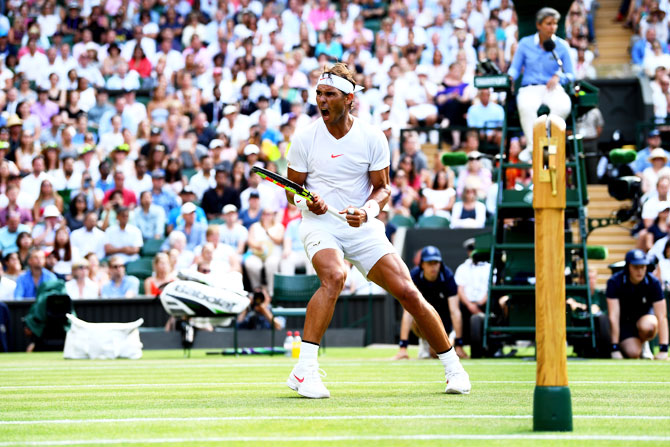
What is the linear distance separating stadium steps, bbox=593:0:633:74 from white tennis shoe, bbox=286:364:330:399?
19278 millimetres

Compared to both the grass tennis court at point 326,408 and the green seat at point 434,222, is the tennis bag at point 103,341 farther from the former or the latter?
the green seat at point 434,222

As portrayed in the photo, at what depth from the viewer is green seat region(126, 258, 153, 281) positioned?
21109 mm

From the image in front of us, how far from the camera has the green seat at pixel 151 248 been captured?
21688 millimetres

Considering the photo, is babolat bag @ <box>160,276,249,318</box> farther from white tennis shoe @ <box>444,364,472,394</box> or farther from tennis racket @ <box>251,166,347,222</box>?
white tennis shoe @ <box>444,364,472,394</box>

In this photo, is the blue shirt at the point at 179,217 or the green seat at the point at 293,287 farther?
the blue shirt at the point at 179,217

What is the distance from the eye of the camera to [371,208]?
8.42m

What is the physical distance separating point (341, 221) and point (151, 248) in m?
13.6

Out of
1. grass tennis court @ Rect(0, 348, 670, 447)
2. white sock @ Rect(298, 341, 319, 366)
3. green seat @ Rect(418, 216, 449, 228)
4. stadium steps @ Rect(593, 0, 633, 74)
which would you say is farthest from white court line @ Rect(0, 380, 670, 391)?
stadium steps @ Rect(593, 0, 633, 74)

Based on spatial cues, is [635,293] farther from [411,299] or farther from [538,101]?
[411,299]

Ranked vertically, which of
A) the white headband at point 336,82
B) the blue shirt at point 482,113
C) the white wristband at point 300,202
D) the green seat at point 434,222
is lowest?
the white wristband at point 300,202

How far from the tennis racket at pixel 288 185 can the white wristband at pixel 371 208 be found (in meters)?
0.16

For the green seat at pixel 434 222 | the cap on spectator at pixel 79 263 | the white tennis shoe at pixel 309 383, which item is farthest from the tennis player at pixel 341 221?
the green seat at pixel 434 222

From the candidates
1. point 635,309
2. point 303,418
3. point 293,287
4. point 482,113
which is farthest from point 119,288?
point 303,418

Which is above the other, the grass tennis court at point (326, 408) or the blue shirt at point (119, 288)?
the blue shirt at point (119, 288)
